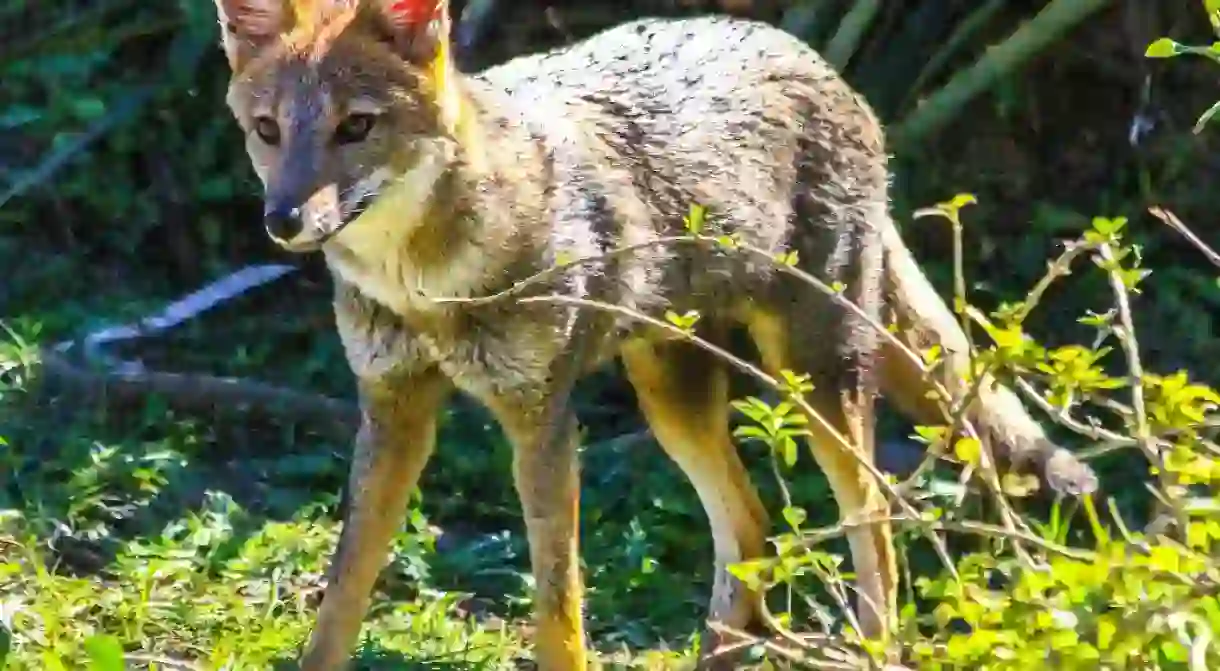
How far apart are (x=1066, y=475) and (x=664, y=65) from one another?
127 cm

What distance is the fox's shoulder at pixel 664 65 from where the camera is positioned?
3820mm

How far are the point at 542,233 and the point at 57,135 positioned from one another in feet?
10.6

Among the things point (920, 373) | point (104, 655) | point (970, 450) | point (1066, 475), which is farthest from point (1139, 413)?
point (104, 655)

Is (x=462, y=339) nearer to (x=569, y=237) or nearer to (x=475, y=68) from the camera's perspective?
(x=569, y=237)

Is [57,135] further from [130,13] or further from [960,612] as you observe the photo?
[960,612]

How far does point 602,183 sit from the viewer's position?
3.62 meters

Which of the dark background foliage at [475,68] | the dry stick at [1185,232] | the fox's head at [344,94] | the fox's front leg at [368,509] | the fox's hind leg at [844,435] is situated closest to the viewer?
the dry stick at [1185,232]

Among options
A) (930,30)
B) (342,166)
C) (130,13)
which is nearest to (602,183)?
(342,166)

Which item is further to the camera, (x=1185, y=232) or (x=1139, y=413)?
(x=1185, y=232)

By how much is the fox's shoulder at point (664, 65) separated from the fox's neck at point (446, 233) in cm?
36

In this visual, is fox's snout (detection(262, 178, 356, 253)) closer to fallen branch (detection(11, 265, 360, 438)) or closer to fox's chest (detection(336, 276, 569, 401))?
fox's chest (detection(336, 276, 569, 401))

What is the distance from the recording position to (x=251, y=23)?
10.9 feet

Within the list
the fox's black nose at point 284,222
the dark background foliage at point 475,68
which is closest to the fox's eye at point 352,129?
the fox's black nose at point 284,222

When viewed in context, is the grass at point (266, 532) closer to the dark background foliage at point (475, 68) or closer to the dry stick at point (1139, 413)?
the dark background foliage at point (475, 68)
